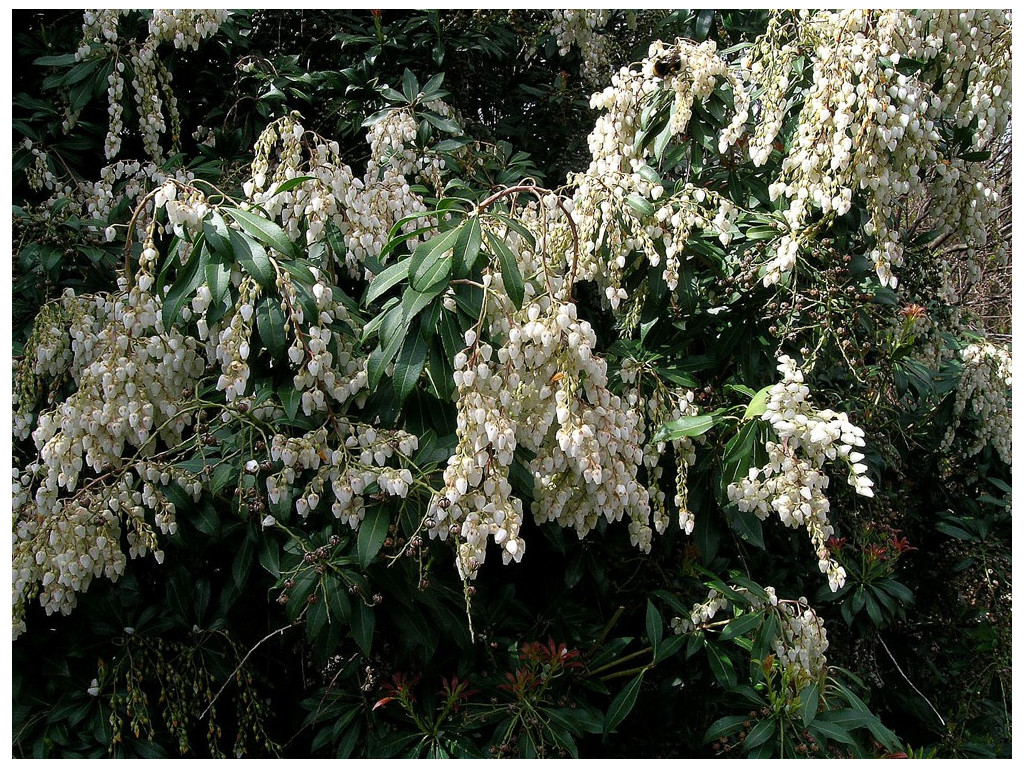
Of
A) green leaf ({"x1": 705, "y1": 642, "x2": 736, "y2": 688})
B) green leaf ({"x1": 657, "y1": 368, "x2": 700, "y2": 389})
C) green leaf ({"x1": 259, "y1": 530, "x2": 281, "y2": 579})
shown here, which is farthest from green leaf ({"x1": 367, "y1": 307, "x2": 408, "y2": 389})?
green leaf ({"x1": 705, "y1": 642, "x2": 736, "y2": 688})

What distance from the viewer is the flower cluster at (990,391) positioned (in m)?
3.26

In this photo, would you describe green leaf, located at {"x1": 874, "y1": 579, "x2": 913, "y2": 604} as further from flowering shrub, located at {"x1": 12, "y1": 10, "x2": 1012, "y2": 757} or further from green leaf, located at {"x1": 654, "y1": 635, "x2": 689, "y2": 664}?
green leaf, located at {"x1": 654, "y1": 635, "x2": 689, "y2": 664}

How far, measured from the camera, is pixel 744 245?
8.55 feet

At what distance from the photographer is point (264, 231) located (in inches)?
78.1

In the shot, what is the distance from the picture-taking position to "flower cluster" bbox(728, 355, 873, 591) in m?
2.03

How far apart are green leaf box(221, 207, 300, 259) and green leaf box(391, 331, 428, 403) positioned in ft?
1.12

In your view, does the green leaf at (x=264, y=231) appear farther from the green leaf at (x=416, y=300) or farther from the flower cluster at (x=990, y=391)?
the flower cluster at (x=990, y=391)

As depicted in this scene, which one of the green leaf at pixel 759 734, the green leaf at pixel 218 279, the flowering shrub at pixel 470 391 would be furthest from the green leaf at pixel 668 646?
the green leaf at pixel 218 279

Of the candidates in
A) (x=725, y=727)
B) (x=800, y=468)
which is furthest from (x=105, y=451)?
(x=725, y=727)

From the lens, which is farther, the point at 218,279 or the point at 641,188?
the point at 641,188

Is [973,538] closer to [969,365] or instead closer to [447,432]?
[969,365]

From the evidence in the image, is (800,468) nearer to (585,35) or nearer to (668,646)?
(668,646)

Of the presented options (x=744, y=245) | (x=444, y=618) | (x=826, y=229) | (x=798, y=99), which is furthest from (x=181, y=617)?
(x=798, y=99)

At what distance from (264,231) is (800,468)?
1380 mm
